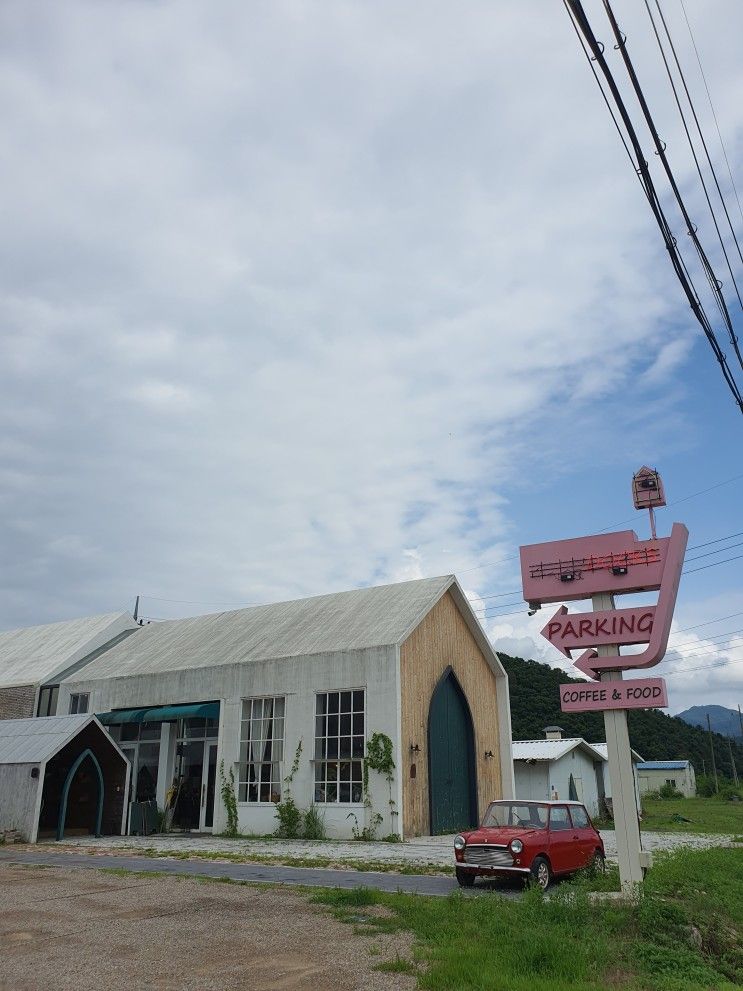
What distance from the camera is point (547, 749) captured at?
97.8ft

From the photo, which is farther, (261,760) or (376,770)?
(261,760)

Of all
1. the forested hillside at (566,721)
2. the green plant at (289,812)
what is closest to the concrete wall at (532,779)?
the green plant at (289,812)

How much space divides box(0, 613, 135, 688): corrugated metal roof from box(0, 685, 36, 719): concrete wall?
0.22m

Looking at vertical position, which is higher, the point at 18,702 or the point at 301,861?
the point at 18,702

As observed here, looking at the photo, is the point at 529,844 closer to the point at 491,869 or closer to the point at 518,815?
the point at 491,869

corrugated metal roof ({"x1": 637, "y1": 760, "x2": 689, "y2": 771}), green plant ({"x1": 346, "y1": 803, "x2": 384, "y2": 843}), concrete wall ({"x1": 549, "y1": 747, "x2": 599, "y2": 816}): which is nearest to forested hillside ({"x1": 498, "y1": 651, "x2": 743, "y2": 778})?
corrugated metal roof ({"x1": 637, "y1": 760, "x2": 689, "y2": 771})

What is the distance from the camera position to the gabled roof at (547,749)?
1136 inches

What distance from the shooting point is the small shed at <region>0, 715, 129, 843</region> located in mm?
20828

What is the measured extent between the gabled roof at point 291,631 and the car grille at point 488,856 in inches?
358

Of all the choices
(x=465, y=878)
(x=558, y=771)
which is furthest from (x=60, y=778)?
(x=558, y=771)

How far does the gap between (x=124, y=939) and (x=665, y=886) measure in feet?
22.8

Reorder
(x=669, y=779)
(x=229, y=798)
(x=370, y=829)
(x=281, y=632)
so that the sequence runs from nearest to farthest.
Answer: (x=370, y=829)
(x=229, y=798)
(x=281, y=632)
(x=669, y=779)

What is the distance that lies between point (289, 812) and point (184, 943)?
13525mm

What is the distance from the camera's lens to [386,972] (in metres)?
7.20
